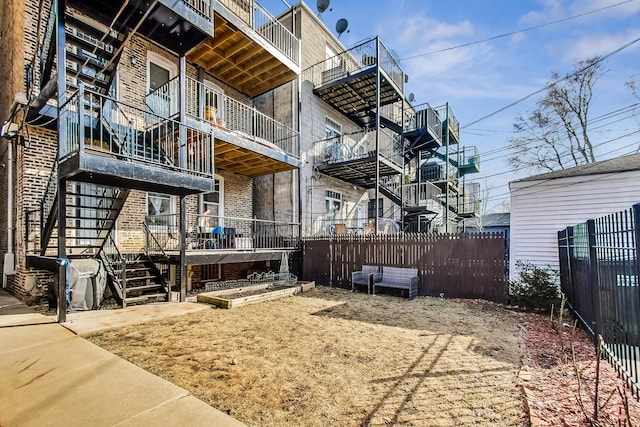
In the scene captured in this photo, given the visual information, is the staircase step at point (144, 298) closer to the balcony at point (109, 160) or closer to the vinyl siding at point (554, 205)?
the balcony at point (109, 160)

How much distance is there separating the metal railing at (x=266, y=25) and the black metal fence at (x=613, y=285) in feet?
34.1

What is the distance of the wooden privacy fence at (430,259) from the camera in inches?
305

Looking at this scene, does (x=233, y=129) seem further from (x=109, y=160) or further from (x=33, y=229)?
(x=33, y=229)

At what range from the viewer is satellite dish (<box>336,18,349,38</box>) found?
605 inches

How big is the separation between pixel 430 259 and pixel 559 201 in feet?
12.3

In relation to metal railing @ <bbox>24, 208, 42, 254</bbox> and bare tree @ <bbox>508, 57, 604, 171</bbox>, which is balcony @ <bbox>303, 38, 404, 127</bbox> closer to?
metal railing @ <bbox>24, 208, 42, 254</bbox>

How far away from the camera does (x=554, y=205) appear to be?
823 centimetres

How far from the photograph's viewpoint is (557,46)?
11312 mm

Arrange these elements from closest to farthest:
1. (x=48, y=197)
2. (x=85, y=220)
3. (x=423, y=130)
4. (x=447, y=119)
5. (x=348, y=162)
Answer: (x=48, y=197) < (x=85, y=220) < (x=348, y=162) < (x=423, y=130) < (x=447, y=119)

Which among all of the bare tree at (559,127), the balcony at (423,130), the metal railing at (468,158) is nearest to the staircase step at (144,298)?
the balcony at (423,130)

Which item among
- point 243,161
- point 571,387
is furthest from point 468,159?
point 571,387

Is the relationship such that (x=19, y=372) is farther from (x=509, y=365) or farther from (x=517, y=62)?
(x=517, y=62)

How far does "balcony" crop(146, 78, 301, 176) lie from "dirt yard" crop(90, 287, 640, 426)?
5.24 metres

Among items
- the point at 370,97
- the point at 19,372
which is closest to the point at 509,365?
the point at 19,372
